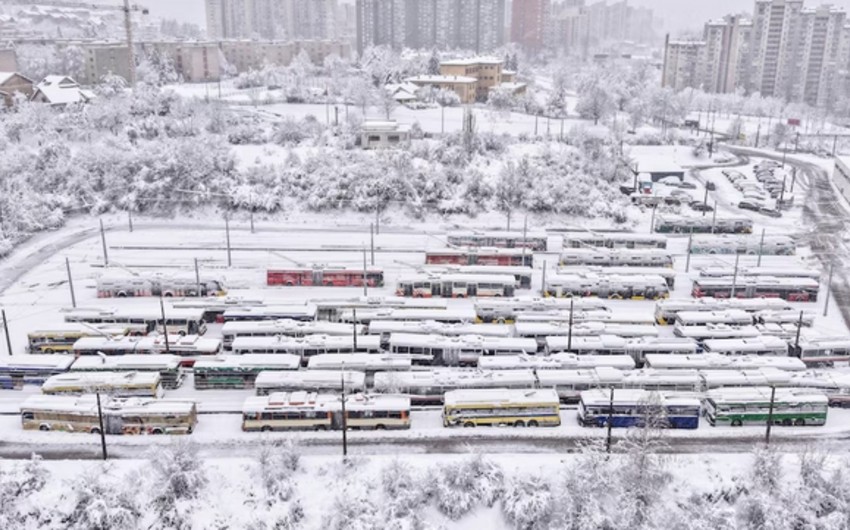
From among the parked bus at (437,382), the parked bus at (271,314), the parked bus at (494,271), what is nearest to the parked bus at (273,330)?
the parked bus at (271,314)

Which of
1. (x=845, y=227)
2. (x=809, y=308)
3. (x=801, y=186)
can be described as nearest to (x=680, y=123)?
(x=801, y=186)

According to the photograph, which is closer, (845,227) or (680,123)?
(845,227)

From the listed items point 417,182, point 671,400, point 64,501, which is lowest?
point 64,501

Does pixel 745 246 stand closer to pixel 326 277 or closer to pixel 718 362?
pixel 718 362

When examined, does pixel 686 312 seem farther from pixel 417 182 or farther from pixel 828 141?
pixel 828 141

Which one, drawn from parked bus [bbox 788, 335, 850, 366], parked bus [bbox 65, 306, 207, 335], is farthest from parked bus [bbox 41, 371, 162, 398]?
parked bus [bbox 788, 335, 850, 366]

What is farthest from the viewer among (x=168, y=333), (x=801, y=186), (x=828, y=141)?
(x=828, y=141)

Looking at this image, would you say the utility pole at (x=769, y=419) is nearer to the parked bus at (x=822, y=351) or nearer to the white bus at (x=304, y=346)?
the parked bus at (x=822, y=351)

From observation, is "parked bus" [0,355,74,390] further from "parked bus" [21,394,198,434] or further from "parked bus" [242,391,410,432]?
"parked bus" [242,391,410,432]
